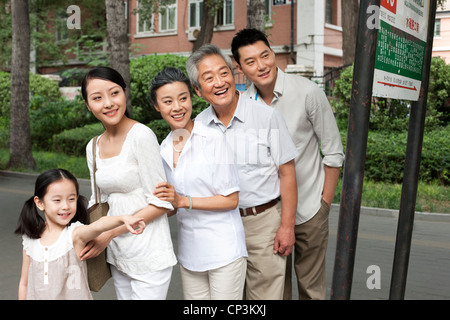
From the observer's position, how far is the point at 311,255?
12.0ft

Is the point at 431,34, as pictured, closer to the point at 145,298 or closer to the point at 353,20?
the point at 145,298

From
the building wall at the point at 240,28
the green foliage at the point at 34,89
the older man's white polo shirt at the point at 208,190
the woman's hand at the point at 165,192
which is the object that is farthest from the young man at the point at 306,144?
the green foliage at the point at 34,89

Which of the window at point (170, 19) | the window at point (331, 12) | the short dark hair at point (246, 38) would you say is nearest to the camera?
the short dark hair at point (246, 38)

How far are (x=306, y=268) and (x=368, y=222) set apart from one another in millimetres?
5055

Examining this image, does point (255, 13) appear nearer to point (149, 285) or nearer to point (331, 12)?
point (149, 285)

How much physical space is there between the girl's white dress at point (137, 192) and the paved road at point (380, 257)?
8.11 feet

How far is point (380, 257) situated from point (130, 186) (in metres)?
4.39

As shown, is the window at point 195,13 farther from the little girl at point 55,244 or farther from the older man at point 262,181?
the little girl at point 55,244

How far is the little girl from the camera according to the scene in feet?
8.98

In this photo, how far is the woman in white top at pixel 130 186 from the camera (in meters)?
2.72

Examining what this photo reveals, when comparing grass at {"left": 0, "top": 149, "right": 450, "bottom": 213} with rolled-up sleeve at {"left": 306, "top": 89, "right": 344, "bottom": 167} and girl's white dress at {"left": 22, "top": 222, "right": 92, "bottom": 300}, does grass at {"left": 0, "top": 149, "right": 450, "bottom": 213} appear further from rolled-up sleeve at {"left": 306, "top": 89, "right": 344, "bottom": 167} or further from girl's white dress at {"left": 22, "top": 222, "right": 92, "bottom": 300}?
girl's white dress at {"left": 22, "top": 222, "right": 92, "bottom": 300}

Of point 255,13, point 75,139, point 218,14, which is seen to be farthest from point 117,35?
point 218,14

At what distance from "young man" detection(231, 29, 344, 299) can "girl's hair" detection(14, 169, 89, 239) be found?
3.96ft

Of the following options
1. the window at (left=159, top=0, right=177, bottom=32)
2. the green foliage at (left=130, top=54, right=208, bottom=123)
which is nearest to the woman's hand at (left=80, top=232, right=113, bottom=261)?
the green foliage at (left=130, top=54, right=208, bottom=123)
